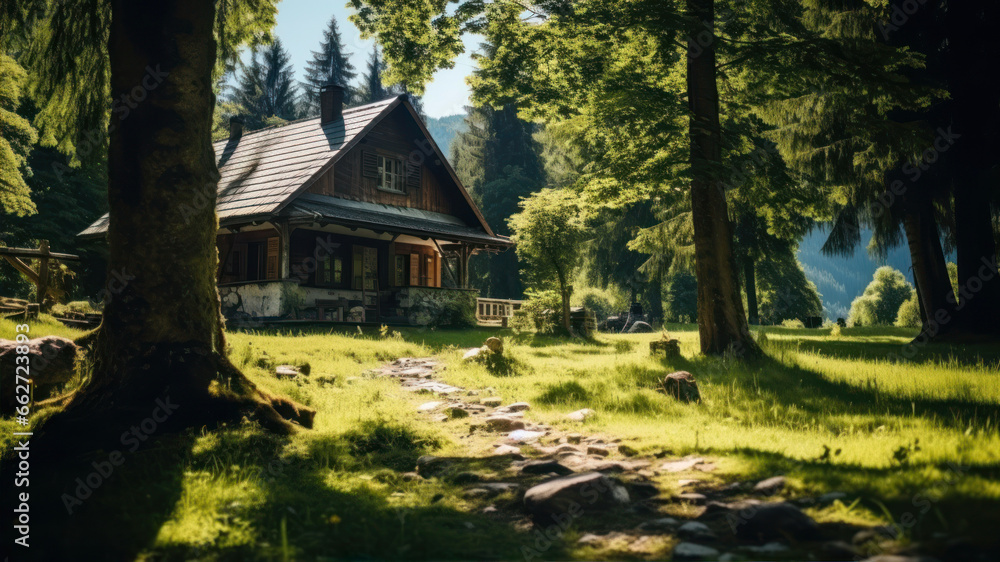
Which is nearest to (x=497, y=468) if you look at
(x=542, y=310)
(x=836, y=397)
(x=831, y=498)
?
(x=831, y=498)

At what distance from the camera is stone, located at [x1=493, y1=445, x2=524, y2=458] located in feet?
18.0

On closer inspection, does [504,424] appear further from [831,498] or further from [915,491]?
[915,491]

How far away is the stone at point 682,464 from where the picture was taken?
185 inches

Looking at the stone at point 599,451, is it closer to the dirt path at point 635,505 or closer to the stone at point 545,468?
the dirt path at point 635,505

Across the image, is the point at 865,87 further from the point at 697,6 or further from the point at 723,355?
the point at 723,355

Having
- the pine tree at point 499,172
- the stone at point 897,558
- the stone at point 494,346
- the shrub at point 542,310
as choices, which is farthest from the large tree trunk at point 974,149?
the pine tree at point 499,172

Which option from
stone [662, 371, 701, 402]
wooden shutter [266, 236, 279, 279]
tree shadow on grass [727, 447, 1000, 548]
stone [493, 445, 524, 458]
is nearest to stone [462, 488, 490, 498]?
stone [493, 445, 524, 458]

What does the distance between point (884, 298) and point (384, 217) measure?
49.4m

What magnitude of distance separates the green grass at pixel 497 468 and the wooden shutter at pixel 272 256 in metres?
11.4

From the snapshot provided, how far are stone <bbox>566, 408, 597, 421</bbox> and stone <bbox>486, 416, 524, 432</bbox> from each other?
57 cm

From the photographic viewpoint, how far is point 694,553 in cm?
305

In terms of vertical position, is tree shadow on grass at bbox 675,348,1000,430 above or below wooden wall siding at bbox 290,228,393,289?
below

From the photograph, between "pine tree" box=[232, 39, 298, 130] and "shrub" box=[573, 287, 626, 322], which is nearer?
"shrub" box=[573, 287, 626, 322]

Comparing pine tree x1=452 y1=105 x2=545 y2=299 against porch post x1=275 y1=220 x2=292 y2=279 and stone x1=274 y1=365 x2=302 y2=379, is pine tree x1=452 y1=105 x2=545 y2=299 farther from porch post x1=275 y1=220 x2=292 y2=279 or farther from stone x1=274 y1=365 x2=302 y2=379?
stone x1=274 y1=365 x2=302 y2=379
